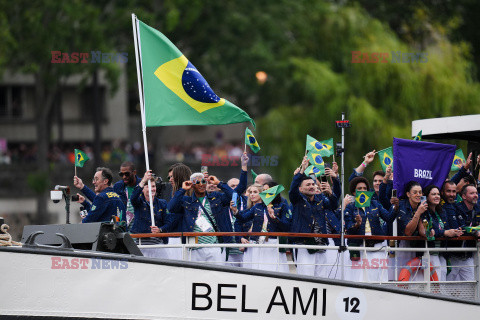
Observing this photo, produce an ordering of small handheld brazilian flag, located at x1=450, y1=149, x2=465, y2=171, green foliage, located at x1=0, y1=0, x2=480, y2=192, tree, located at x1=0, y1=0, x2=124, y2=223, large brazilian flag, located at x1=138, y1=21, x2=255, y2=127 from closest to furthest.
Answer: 1. large brazilian flag, located at x1=138, y1=21, x2=255, y2=127
2. small handheld brazilian flag, located at x1=450, y1=149, x2=465, y2=171
3. green foliage, located at x1=0, y1=0, x2=480, y2=192
4. tree, located at x1=0, y1=0, x2=124, y2=223

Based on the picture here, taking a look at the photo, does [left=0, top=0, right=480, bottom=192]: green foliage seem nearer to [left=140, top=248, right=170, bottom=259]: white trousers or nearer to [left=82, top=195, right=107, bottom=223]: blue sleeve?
[left=82, top=195, right=107, bottom=223]: blue sleeve

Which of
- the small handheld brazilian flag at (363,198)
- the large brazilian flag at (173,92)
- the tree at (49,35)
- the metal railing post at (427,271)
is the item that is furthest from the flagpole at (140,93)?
the tree at (49,35)

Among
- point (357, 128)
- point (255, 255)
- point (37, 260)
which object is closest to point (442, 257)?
point (255, 255)

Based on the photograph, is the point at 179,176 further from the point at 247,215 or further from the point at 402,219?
the point at 402,219

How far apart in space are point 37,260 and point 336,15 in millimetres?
21489

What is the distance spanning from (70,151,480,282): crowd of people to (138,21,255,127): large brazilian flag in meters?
0.57

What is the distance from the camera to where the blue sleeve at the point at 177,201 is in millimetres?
9695

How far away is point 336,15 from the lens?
28.4 meters

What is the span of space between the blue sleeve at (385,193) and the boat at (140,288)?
1.54 meters

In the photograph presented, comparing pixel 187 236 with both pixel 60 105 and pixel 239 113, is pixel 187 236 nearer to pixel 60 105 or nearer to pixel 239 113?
pixel 239 113

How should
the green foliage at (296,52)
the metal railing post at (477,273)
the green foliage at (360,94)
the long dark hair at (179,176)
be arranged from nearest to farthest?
1. the metal railing post at (477,273)
2. the long dark hair at (179,176)
3. the green foliage at (360,94)
4. the green foliage at (296,52)

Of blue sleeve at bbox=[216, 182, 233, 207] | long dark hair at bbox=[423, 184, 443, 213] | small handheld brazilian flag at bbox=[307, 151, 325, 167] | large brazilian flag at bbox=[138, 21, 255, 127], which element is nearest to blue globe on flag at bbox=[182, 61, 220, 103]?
large brazilian flag at bbox=[138, 21, 255, 127]

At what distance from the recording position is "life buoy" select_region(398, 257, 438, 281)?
955cm

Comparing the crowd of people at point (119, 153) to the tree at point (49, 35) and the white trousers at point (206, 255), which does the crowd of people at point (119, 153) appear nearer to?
the tree at point (49, 35)
